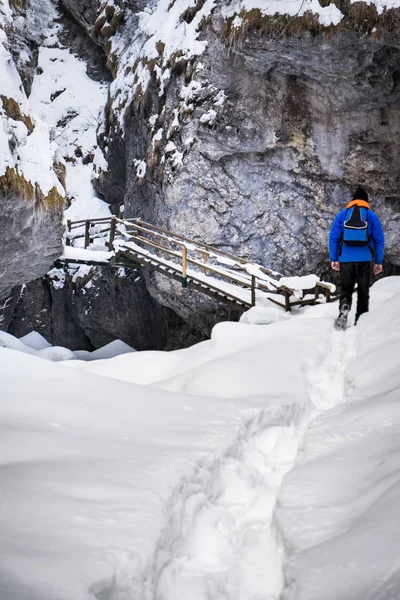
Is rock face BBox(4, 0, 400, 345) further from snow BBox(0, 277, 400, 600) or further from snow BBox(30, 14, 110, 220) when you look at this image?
snow BBox(0, 277, 400, 600)

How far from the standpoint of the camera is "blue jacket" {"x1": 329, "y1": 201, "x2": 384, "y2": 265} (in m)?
6.78

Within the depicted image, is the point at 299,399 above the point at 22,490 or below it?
below

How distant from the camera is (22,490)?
88.9 inches

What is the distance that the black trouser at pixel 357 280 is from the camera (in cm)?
692

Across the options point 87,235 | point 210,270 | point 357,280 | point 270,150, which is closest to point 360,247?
point 357,280

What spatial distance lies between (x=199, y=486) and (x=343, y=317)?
4677 mm

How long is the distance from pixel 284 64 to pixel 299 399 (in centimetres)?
1109

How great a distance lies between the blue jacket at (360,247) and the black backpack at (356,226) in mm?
75

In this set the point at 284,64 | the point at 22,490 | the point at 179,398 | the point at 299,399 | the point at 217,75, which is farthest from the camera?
the point at 217,75

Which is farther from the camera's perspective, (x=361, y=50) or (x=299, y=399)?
(x=361, y=50)

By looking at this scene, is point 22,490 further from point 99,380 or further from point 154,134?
point 154,134

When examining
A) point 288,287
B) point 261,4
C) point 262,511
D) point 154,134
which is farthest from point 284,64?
point 262,511

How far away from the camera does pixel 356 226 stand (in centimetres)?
674

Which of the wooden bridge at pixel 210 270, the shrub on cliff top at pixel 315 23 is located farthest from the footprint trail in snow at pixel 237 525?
the shrub on cliff top at pixel 315 23
